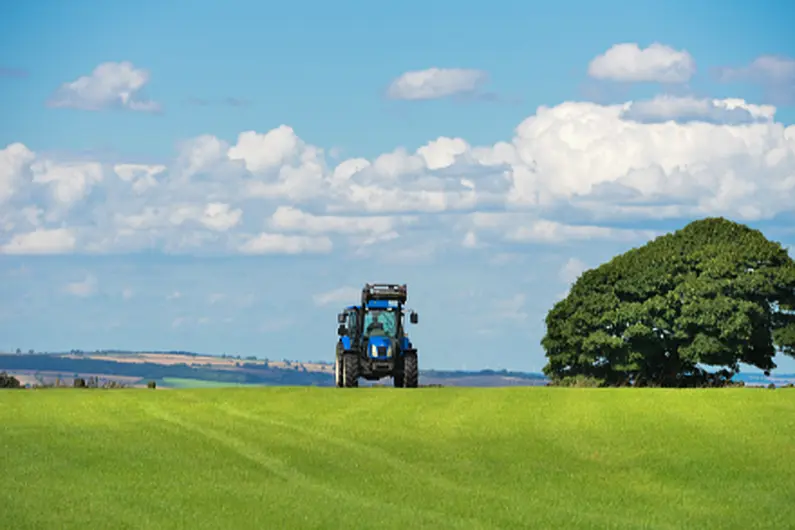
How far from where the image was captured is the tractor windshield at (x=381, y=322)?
4588 cm

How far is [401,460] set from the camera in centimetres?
2364

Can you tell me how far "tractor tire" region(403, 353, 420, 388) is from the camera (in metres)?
45.0

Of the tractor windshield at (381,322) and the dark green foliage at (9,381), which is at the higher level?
the tractor windshield at (381,322)

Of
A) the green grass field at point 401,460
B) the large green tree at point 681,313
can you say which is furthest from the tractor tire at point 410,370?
→ the large green tree at point 681,313

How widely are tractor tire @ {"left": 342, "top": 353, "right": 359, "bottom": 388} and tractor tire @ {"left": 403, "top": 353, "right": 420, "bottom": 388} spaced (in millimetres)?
1617

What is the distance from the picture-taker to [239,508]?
1880cm

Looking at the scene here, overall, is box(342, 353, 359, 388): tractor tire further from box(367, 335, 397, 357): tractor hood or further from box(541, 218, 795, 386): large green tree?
box(541, 218, 795, 386): large green tree

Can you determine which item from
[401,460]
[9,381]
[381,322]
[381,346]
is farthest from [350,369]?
[401,460]

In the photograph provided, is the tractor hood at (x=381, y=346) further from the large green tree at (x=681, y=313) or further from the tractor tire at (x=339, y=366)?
the large green tree at (x=681, y=313)

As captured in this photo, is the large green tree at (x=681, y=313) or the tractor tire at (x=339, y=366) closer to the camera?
the tractor tire at (x=339, y=366)

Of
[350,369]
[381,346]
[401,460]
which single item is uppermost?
[381,346]

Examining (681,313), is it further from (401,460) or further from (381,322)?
(401,460)

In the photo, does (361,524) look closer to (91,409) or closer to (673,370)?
(91,409)

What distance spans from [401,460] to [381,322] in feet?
73.5
